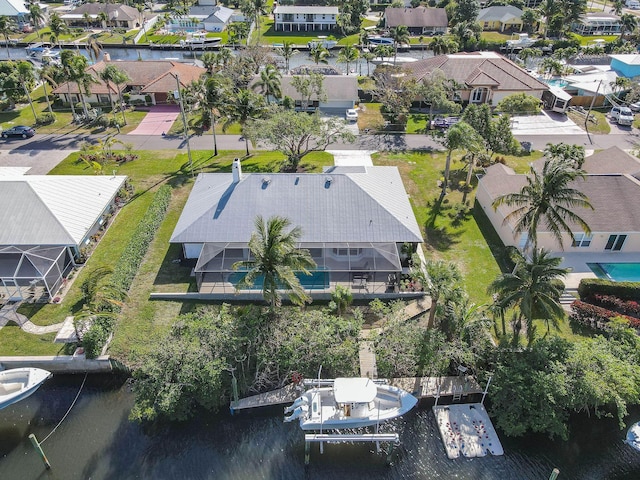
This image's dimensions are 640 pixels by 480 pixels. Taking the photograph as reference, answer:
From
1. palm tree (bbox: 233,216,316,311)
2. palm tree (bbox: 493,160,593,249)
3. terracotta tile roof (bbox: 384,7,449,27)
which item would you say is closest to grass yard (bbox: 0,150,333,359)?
palm tree (bbox: 233,216,316,311)

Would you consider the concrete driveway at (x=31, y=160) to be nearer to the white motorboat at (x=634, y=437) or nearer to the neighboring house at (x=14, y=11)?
the white motorboat at (x=634, y=437)

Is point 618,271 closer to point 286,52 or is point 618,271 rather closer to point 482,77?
point 482,77

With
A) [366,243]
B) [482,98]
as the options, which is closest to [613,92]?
[482,98]

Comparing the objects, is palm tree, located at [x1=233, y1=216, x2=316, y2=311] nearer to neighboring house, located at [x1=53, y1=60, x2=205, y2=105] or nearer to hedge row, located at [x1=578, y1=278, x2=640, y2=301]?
hedge row, located at [x1=578, y1=278, x2=640, y2=301]

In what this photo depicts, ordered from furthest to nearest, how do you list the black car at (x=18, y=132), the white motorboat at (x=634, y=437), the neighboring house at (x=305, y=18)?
the neighboring house at (x=305, y=18)
the black car at (x=18, y=132)
the white motorboat at (x=634, y=437)

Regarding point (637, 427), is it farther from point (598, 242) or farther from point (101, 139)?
point (101, 139)

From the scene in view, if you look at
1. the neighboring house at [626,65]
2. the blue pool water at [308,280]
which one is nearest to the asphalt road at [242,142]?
the neighboring house at [626,65]
